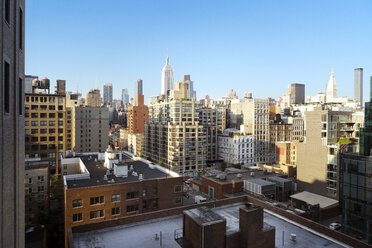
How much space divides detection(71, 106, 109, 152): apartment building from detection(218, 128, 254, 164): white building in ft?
195

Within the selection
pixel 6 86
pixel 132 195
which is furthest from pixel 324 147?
pixel 6 86

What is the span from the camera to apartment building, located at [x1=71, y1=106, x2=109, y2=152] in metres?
118

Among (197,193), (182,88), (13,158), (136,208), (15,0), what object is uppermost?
(182,88)

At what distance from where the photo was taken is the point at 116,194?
44.6 m

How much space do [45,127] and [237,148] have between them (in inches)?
3188

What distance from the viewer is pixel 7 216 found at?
1248 centimetres

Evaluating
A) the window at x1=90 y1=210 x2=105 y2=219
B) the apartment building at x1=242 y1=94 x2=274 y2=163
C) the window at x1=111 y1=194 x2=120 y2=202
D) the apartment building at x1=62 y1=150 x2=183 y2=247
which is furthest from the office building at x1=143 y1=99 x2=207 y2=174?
the window at x1=90 y1=210 x2=105 y2=219

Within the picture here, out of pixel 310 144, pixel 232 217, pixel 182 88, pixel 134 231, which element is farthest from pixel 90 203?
pixel 182 88

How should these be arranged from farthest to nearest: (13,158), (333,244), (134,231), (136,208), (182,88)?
(182,88) → (136,208) → (134,231) → (333,244) → (13,158)

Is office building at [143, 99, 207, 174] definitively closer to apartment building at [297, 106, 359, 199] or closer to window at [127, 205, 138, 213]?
apartment building at [297, 106, 359, 199]

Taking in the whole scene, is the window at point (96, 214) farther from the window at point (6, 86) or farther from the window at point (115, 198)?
the window at point (6, 86)

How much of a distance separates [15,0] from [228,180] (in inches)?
2336

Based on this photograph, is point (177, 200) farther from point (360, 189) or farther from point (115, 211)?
point (360, 189)

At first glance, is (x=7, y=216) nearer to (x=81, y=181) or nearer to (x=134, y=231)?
(x=134, y=231)
